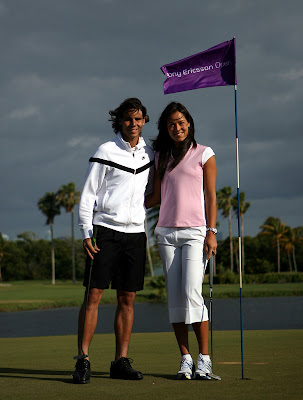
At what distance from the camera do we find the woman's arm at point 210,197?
5.48m

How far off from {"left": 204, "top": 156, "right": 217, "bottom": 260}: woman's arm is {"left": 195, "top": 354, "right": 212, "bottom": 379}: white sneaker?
929 millimetres

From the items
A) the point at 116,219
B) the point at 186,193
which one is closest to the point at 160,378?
the point at 116,219

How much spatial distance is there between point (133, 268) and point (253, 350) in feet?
9.22

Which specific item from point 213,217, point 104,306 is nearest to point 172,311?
point 213,217

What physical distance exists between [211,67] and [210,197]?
58.8 inches

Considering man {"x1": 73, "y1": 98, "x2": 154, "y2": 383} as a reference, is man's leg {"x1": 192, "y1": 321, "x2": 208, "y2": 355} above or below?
below

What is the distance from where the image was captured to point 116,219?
18.2 ft

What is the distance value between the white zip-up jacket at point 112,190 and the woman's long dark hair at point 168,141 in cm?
21

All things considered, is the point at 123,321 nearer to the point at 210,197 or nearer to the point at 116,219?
the point at 116,219

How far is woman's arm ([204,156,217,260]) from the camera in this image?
18.0 ft

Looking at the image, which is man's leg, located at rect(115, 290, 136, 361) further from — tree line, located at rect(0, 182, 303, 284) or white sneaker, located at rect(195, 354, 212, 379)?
tree line, located at rect(0, 182, 303, 284)

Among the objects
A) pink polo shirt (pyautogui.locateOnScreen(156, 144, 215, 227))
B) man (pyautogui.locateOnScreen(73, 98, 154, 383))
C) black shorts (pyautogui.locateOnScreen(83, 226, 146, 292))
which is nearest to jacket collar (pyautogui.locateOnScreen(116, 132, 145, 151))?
man (pyautogui.locateOnScreen(73, 98, 154, 383))

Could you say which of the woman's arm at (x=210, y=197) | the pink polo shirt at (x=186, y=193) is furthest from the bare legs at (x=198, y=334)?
the pink polo shirt at (x=186, y=193)

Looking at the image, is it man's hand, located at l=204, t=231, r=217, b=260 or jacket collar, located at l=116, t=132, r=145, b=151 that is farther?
jacket collar, located at l=116, t=132, r=145, b=151
